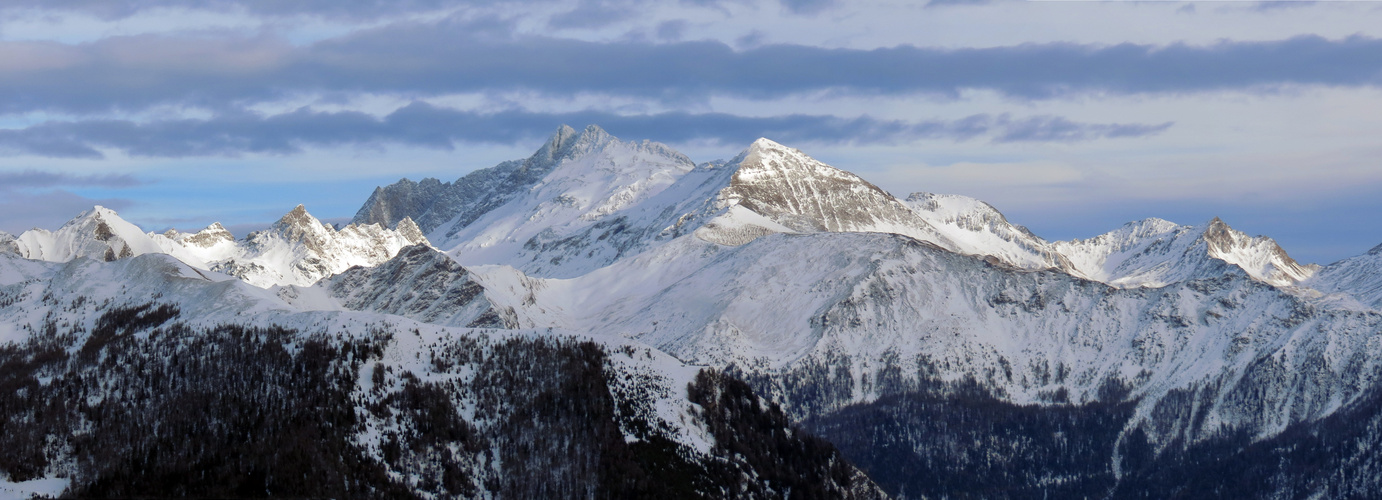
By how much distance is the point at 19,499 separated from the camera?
200 meters
